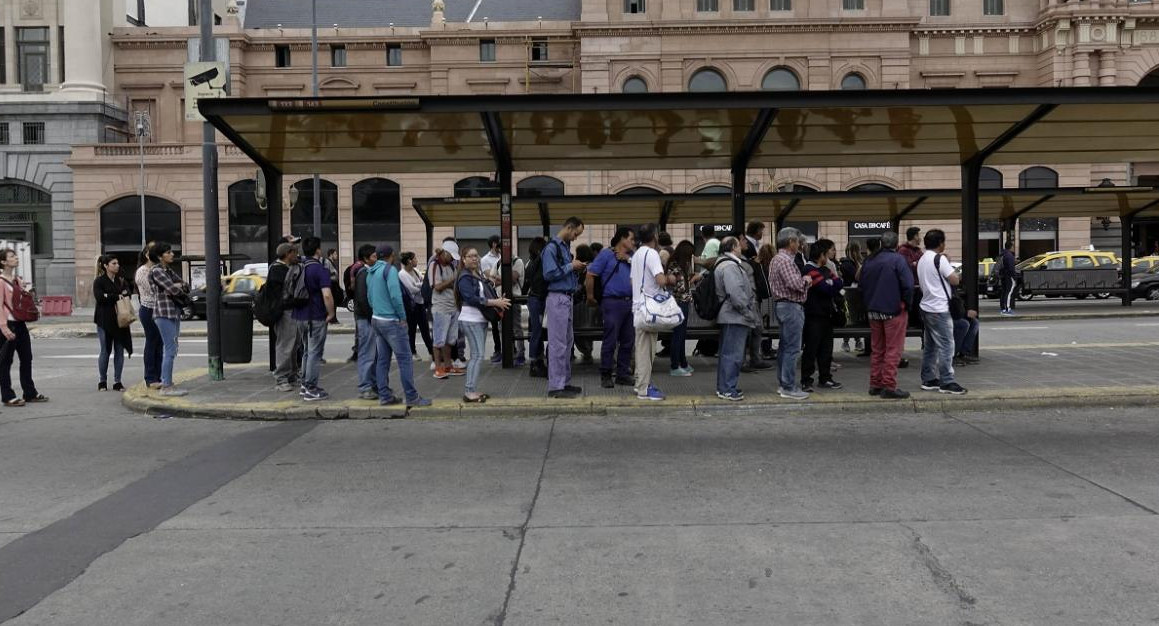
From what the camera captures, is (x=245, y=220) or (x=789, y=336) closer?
(x=789, y=336)

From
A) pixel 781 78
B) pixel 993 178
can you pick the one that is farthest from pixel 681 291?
pixel 993 178

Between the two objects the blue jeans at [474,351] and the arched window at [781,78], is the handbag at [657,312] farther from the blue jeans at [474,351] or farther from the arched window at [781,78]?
the arched window at [781,78]

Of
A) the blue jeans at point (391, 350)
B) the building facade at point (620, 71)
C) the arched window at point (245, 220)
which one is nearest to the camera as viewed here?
the blue jeans at point (391, 350)

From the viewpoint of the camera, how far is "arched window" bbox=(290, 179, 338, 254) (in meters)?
42.8

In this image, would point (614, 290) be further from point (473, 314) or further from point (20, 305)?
point (20, 305)

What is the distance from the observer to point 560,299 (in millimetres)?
A: 9438

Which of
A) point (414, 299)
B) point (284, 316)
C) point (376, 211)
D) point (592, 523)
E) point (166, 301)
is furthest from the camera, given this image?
point (376, 211)

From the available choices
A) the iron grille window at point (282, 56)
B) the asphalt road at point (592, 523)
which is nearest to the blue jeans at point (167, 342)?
the asphalt road at point (592, 523)

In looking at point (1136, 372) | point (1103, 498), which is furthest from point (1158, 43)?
point (1103, 498)

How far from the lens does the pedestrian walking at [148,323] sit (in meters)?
10.2

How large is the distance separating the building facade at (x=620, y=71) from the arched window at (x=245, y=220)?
8 cm

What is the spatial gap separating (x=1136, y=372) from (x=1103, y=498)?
6049mm

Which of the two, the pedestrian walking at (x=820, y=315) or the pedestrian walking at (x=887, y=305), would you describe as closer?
the pedestrian walking at (x=887, y=305)

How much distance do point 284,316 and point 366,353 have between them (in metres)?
1.72
